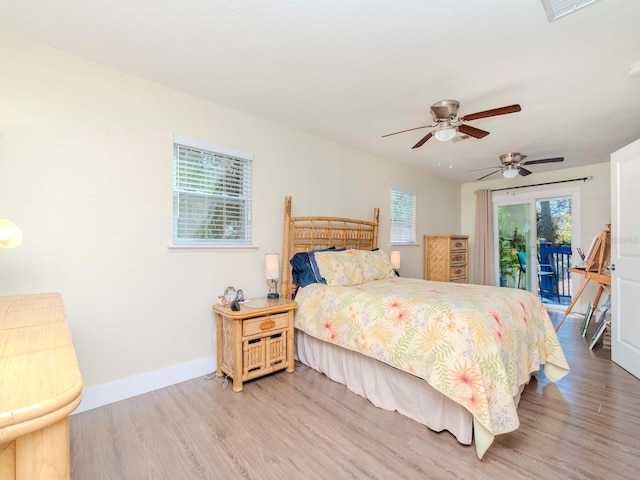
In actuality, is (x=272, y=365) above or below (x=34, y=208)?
below

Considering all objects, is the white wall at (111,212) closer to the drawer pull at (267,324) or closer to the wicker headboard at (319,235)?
the wicker headboard at (319,235)

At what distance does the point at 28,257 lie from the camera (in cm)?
205

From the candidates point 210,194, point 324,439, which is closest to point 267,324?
point 324,439

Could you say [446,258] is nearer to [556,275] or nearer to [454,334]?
[556,275]

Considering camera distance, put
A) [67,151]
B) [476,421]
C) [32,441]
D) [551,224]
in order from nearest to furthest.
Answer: [32,441], [476,421], [67,151], [551,224]

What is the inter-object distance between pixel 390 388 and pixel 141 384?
1937mm

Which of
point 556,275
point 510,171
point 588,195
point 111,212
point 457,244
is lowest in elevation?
point 556,275

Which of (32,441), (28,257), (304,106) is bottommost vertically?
(32,441)

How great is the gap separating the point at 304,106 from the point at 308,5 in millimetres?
1242

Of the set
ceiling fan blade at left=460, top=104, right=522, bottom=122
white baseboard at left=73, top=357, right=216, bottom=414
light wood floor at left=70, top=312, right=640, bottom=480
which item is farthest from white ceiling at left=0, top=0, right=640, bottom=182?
light wood floor at left=70, top=312, right=640, bottom=480

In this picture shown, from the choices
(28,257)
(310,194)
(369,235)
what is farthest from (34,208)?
(369,235)

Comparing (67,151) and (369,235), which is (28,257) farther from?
(369,235)

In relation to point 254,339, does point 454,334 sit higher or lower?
higher

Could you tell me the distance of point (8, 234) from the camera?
1.32 meters
